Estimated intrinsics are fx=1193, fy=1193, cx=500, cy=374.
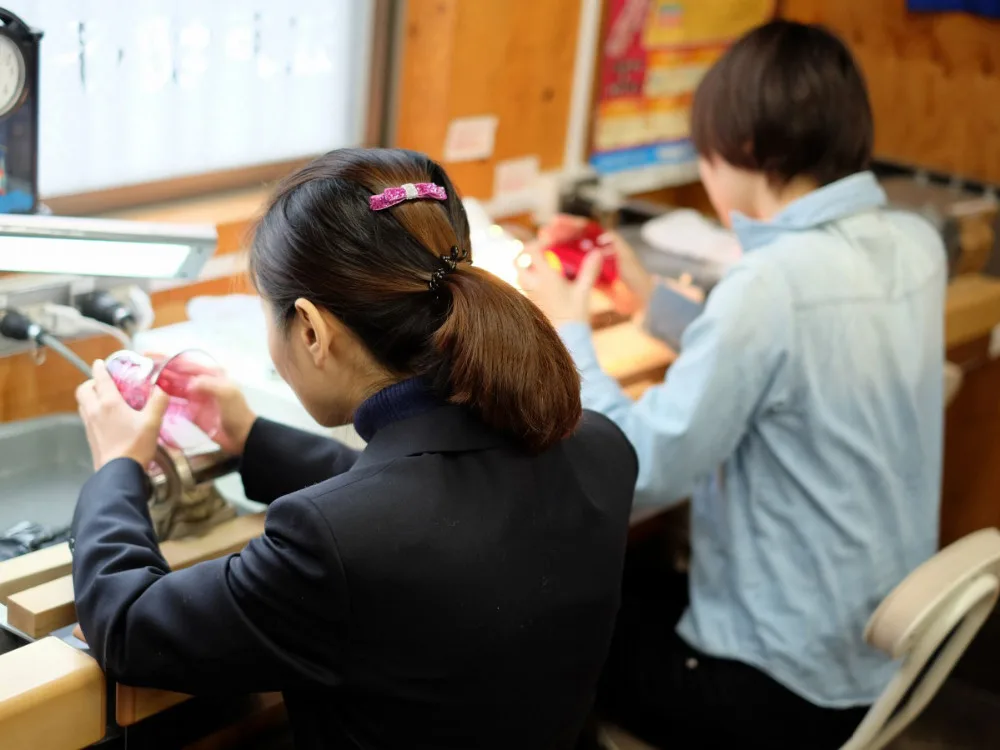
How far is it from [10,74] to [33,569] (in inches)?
26.8

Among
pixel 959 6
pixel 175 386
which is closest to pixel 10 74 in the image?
pixel 175 386

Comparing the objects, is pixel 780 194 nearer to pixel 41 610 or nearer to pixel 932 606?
pixel 932 606

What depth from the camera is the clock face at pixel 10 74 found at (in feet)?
4.99

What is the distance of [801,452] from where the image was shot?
1.67m

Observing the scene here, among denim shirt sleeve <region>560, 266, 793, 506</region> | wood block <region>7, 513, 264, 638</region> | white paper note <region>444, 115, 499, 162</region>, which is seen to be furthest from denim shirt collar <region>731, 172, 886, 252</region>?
wood block <region>7, 513, 264, 638</region>

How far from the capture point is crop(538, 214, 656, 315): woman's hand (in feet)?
7.25

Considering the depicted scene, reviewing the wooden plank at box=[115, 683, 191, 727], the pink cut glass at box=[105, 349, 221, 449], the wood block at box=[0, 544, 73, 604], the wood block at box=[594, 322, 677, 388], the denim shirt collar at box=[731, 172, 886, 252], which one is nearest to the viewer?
the wooden plank at box=[115, 683, 191, 727]

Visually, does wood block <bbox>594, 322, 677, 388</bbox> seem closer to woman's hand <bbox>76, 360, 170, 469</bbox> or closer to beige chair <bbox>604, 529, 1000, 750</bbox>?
beige chair <bbox>604, 529, 1000, 750</bbox>

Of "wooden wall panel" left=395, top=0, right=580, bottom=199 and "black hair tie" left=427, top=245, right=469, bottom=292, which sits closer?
"black hair tie" left=427, top=245, right=469, bottom=292

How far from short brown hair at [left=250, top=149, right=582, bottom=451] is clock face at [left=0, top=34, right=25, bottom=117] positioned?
2.02 ft

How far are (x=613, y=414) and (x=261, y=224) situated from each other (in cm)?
64

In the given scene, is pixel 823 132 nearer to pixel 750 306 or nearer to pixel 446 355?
pixel 750 306

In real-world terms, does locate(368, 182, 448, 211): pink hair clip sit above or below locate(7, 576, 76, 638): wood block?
above

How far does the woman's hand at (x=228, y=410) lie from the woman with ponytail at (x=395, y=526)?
0.64 ft
